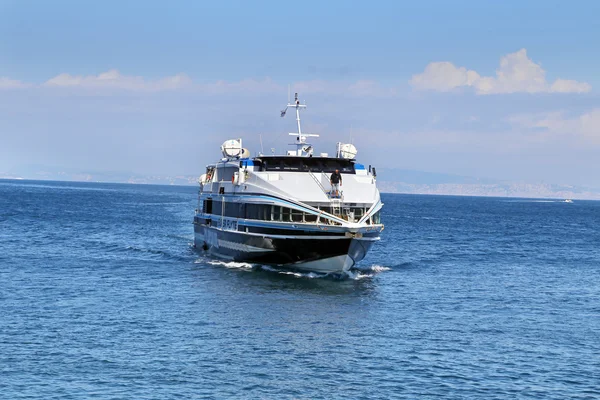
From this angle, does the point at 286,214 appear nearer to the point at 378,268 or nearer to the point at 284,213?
the point at 284,213

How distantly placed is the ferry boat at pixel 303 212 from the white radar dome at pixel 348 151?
0.07 meters

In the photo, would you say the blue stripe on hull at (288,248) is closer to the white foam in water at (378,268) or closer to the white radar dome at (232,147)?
the white foam in water at (378,268)

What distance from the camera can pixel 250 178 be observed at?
174 feet

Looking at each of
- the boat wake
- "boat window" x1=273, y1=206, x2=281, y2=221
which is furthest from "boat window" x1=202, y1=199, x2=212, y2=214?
"boat window" x1=273, y1=206, x2=281, y2=221

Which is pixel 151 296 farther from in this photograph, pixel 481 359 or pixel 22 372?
pixel 481 359

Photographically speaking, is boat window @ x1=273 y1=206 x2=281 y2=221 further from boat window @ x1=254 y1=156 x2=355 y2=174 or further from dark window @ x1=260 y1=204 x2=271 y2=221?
boat window @ x1=254 y1=156 x2=355 y2=174

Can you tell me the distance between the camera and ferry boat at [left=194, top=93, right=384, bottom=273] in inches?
1900

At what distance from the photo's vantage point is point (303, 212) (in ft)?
159

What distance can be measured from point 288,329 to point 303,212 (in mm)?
14818

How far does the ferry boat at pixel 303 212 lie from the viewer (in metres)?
48.2

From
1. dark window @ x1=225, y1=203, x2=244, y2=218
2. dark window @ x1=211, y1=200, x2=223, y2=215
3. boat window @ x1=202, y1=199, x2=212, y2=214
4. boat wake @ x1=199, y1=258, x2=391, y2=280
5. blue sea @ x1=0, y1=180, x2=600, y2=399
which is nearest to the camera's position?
blue sea @ x1=0, y1=180, x2=600, y2=399

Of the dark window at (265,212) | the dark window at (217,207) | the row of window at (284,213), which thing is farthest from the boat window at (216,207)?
the dark window at (265,212)

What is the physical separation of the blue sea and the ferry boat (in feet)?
4.80

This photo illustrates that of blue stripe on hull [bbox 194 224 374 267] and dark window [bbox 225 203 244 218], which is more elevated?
dark window [bbox 225 203 244 218]
